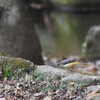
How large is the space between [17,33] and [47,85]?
18.4ft

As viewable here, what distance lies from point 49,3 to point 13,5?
33.0 meters

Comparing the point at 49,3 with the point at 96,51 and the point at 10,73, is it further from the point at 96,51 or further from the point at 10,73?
the point at 10,73

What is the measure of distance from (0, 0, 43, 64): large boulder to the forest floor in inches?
197

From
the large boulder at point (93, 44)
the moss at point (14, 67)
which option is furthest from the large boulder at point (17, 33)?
the moss at point (14, 67)

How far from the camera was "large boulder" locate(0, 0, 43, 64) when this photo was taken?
9984mm

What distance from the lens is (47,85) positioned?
4.63 m

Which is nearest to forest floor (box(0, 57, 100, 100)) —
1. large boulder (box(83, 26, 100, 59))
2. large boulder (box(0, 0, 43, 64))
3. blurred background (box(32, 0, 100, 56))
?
large boulder (box(0, 0, 43, 64))

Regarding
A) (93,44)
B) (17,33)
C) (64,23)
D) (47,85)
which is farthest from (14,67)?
(64,23)

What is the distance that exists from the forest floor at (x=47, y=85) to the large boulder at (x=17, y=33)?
197 inches

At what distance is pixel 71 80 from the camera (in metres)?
4.64

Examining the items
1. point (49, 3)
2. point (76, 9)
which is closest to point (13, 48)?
point (76, 9)

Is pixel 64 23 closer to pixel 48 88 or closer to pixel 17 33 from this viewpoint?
pixel 17 33

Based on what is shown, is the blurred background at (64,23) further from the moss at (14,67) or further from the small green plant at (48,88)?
the small green plant at (48,88)

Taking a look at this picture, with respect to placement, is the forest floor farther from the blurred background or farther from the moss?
the blurred background
